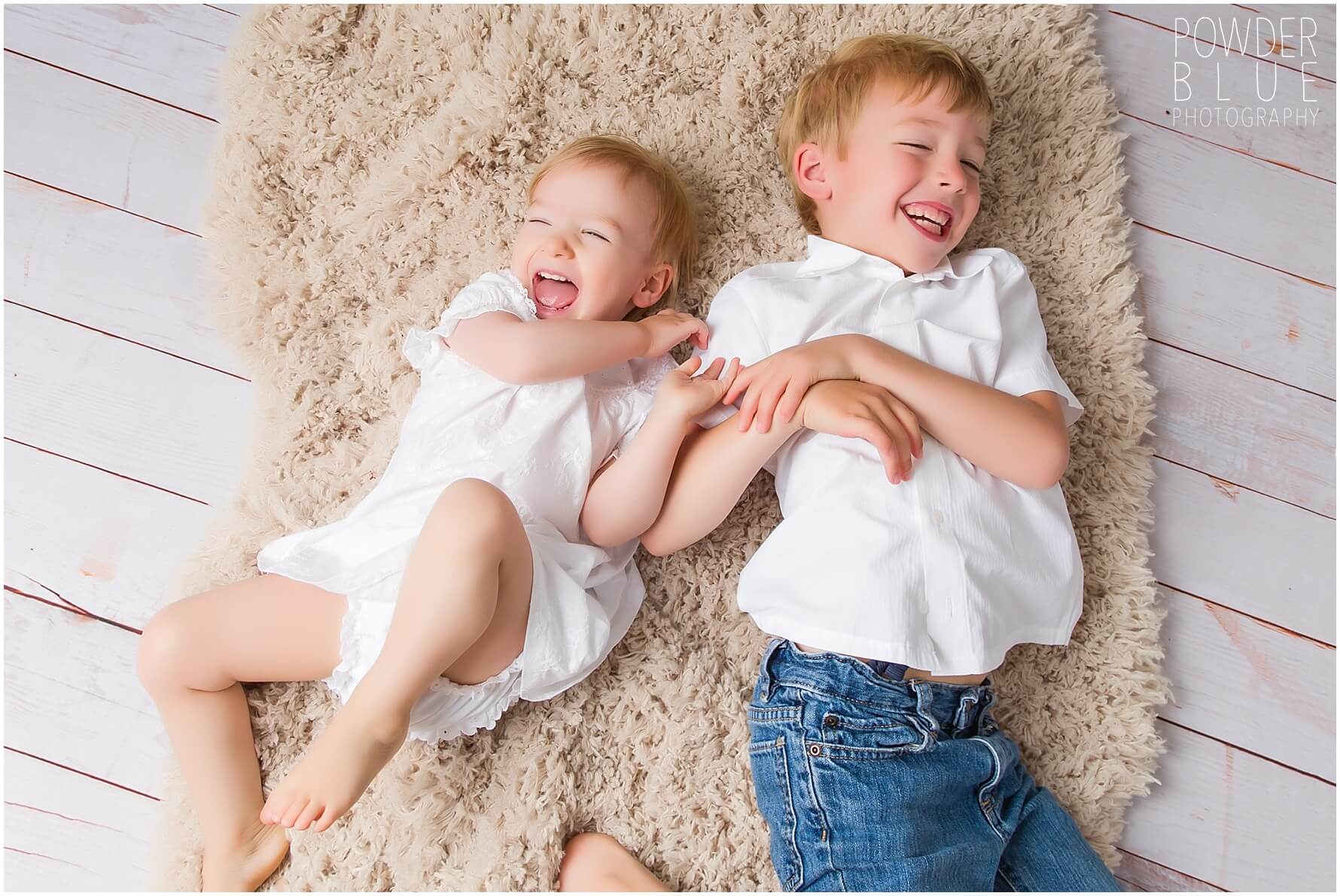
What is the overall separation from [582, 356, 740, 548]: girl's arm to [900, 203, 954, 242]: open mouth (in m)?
0.35

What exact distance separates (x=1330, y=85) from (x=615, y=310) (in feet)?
4.70

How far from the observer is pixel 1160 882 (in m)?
1.44

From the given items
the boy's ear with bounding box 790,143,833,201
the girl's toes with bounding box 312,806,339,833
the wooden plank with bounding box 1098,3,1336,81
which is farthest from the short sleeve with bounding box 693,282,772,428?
the wooden plank with bounding box 1098,3,1336,81

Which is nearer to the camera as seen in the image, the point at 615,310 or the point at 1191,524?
the point at 615,310

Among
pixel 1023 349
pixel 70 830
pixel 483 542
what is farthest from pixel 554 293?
pixel 70 830

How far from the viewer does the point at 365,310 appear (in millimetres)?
1531

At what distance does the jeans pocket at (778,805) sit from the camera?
4.07 ft

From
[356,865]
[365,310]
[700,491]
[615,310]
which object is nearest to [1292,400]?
[700,491]

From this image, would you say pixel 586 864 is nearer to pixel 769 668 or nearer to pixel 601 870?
pixel 601 870

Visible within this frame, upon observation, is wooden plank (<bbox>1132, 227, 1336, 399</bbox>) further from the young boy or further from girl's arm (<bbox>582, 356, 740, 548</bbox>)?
girl's arm (<bbox>582, 356, 740, 548</bbox>)

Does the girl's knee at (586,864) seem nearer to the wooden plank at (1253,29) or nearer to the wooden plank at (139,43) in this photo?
the wooden plank at (139,43)

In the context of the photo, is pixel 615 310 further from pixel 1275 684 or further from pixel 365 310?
pixel 1275 684

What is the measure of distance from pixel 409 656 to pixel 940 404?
2.55ft

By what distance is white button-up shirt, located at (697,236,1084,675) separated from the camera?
1.21 m
